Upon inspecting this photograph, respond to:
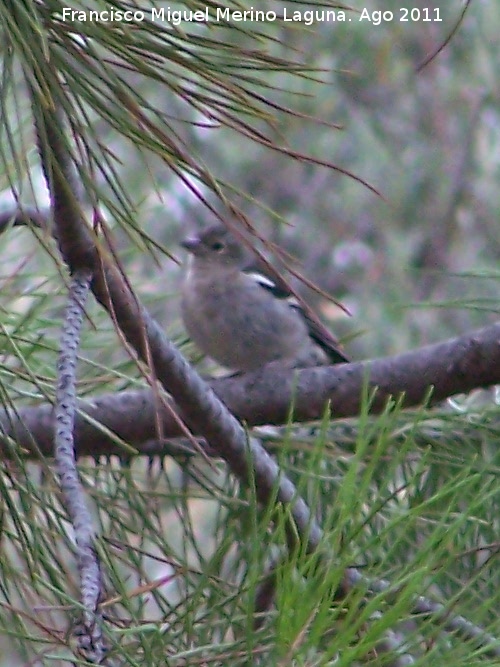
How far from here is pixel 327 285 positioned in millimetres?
5270

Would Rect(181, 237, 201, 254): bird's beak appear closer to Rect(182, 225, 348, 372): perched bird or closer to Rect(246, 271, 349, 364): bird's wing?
Rect(182, 225, 348, 372): perched bird

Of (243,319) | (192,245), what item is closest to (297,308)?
(243,319)

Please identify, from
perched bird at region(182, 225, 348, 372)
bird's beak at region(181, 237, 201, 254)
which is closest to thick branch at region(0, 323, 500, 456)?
perched bird at region(182, 225, 348, 372)

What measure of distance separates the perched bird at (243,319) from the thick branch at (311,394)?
102cm

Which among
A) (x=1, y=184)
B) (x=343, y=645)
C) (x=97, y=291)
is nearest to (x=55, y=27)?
(x=97, y=291)

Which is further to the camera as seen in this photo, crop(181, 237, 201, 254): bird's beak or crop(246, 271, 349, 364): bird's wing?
crop(181, 237, 201, 254): bird's beak

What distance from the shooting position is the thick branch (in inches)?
57.4

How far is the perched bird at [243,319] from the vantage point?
2760 mm

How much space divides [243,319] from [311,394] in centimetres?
133

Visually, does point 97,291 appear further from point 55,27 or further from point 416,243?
point 416,243

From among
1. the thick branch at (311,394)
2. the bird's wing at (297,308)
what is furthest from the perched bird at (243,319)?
the thick branch at (311,394)

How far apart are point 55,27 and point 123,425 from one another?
740 mm

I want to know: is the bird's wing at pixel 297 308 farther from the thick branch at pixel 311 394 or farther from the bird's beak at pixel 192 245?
the thick branch at pixel 311 394

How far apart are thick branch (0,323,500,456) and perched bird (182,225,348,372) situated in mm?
1018
